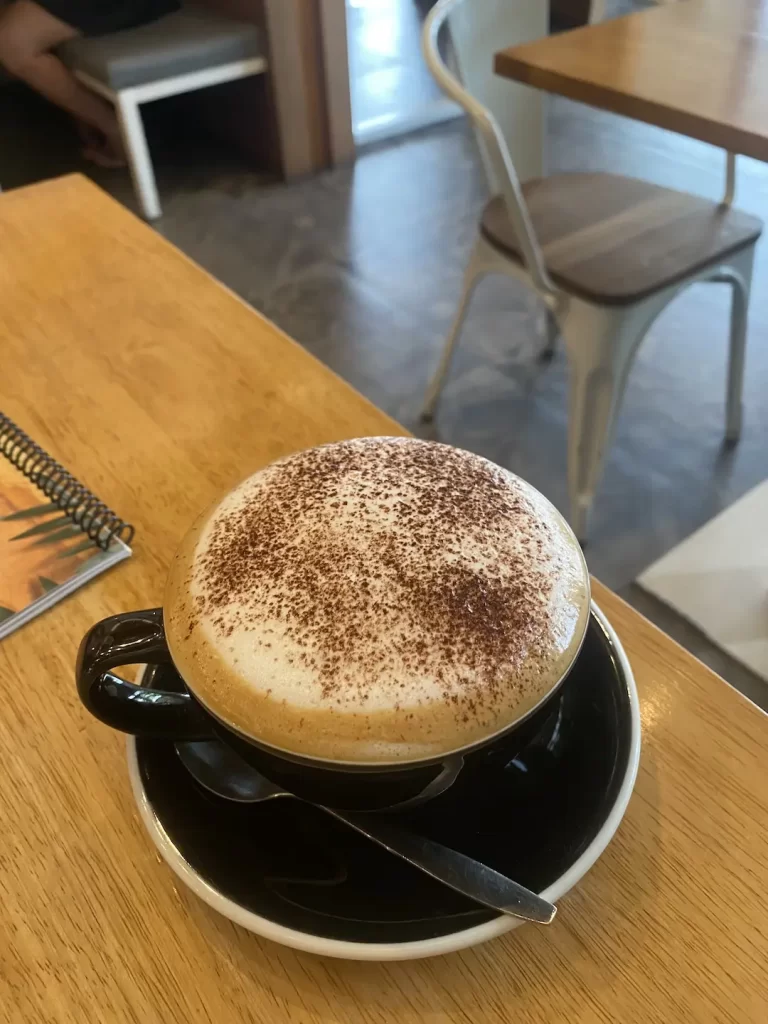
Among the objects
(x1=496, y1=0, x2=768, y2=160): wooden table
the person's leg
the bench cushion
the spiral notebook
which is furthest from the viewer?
the person's leg

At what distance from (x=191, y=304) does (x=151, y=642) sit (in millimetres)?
424

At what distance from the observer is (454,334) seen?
1.34 metres

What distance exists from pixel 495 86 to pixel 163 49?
1214mm

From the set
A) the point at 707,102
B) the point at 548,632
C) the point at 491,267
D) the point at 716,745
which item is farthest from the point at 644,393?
the point at 548,632

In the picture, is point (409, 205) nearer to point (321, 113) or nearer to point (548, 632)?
point (321, 113)

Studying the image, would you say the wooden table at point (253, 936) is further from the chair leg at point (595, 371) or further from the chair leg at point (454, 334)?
the chair leg at point (454, 334)

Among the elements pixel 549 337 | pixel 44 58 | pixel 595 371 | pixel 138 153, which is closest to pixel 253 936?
pixel 595 371

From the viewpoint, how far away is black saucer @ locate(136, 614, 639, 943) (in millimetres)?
300

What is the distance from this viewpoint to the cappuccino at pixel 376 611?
0.89 ft

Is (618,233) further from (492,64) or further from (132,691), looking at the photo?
(132,691)

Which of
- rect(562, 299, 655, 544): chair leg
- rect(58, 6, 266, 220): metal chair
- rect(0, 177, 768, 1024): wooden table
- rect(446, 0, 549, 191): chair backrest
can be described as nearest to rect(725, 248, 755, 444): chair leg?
rect(562, 299, 655, 544): chair leg

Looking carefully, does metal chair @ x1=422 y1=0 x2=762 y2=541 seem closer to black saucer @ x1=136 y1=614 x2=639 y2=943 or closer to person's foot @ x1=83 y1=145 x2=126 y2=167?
black saucer @ x1=136 y1=614 x2=639 y2=943

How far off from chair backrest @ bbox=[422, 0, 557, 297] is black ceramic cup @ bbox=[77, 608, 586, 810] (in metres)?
0.81

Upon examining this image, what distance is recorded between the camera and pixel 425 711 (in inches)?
10.6
